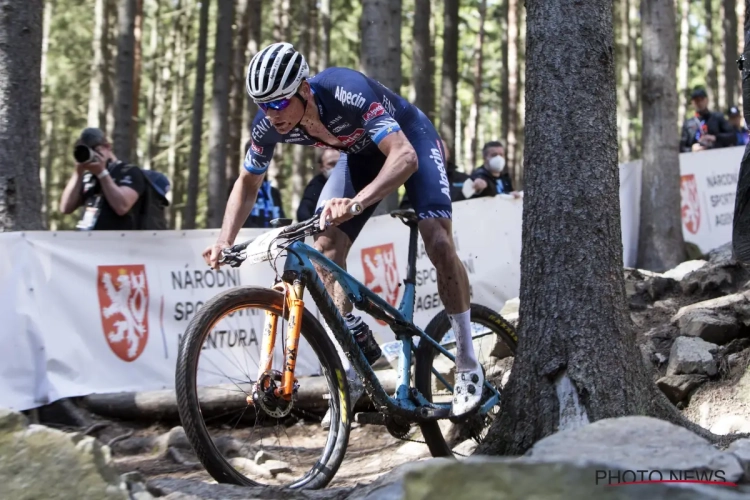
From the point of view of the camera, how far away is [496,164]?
11438 mm

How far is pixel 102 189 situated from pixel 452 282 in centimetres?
383

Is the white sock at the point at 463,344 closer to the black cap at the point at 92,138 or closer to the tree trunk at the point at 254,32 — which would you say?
the black cap at the point at 92,138

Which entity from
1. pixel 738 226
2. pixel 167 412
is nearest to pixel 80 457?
pixel 738 226

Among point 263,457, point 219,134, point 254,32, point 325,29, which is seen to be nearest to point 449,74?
point 254,32

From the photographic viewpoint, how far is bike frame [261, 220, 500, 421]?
4487 mm

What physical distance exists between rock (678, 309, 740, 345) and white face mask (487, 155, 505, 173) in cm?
514

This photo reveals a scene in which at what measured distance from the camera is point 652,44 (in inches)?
457

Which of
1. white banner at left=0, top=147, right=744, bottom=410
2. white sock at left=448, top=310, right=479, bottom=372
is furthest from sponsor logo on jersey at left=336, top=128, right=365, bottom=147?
white sock at left=448, top=310, right=479, bottom=372

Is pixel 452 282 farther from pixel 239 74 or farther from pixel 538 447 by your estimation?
pixel 239 74

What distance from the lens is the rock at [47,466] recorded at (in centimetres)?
338

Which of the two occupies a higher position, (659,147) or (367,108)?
(659,147)

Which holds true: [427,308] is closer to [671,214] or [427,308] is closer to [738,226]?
[671,214]

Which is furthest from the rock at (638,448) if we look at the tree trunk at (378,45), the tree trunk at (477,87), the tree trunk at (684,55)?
the tree trunk at (684,55)

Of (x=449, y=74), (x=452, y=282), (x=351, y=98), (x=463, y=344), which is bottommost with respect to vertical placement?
(x=463, y=344)
